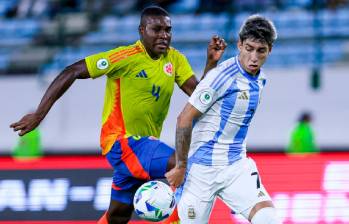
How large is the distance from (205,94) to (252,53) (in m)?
0.43

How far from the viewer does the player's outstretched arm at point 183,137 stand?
20.0 ft

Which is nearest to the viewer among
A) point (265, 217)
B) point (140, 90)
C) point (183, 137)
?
point (183, 137)

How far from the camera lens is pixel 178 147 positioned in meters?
6.17

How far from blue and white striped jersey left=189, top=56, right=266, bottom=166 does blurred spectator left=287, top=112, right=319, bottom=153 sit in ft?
29.5

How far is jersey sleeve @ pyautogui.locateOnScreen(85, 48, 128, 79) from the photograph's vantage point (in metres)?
6.91

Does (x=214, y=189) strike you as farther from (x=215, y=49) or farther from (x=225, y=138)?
(x=215, y=49)

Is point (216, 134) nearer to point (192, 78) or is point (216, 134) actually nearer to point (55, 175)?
point (192, 78)

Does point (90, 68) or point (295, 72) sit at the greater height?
point (90, 68)

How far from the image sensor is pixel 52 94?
22.3 feet

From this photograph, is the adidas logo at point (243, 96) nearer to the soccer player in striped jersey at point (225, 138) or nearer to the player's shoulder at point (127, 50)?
the soccer player in striped jersey at point (225, 138)

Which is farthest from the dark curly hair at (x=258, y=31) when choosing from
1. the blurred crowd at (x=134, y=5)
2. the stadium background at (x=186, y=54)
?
the blurred crowd at (x=134, y=5)

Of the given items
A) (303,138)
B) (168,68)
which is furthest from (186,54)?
(168,68)

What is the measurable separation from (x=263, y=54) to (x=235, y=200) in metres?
1.03

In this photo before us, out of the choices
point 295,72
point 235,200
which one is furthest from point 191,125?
point 295,72
